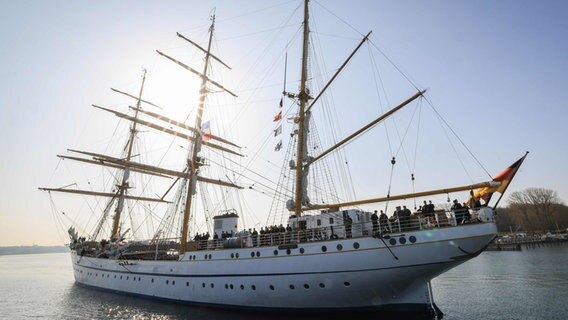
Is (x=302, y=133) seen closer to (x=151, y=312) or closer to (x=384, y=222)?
(x=384, y=222)

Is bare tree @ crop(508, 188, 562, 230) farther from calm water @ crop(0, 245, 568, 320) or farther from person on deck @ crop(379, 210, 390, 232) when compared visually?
person on deck @ crop(379, 210, 390, 232)

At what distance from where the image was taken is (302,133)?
20203 mm

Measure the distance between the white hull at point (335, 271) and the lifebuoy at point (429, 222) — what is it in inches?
10.3

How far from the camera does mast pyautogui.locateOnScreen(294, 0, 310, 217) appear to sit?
18891 mm

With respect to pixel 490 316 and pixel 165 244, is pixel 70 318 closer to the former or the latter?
pixel 165 244

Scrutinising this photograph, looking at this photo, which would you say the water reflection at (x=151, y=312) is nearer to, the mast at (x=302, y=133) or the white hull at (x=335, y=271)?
the white hull at (x=335, y=271)

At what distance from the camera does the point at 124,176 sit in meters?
33.9

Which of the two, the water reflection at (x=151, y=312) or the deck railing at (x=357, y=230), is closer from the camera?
the deck railing at (x=357, y=230)

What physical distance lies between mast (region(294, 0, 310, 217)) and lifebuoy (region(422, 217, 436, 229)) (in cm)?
766

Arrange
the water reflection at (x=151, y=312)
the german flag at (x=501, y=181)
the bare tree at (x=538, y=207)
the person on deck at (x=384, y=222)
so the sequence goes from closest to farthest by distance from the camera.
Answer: the german flag at (x=501, y=181), the person on deck at (x=384, y=222), the water reflection at (x=151, y=312), the bare tree at (x=538, y=207)

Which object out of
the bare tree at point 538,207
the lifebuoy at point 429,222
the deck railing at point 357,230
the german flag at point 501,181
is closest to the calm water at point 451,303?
the deck railing at point 357,230

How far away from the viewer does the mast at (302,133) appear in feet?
62.0

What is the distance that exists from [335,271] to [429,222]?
4898mm

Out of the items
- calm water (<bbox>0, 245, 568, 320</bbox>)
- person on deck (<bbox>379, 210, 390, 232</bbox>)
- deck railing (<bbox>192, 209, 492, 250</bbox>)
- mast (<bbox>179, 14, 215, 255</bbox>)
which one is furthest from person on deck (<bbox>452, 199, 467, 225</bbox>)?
mast (<bbox>179, 14, 215, 255</bbox>)
